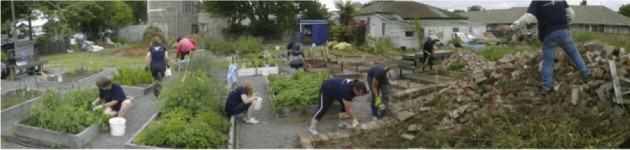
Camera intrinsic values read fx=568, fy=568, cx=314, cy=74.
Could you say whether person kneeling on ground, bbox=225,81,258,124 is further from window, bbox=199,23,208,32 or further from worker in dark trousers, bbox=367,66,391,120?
window, bbox=199,23,208,32

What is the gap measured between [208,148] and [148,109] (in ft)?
11.2

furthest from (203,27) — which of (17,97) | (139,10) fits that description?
(17,97)

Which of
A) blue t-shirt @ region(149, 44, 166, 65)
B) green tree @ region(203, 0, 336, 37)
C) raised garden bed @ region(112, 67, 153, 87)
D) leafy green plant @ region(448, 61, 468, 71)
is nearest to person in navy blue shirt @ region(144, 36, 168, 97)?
blue t-shirt @ region(149, 44, 166, 65)

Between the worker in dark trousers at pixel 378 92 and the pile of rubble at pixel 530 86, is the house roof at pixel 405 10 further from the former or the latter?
the pile of rubble at pixel 530 86

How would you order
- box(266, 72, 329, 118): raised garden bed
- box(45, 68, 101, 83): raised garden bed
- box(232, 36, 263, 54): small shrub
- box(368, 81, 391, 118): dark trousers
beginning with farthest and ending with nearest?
box(232, 36, 263, 54): small shrub, box(45, 68, 101, 83): raised garden bed, box(266, 72, 329, 118): raised garden bed, box(368, 81, 391, 118): dark trousers

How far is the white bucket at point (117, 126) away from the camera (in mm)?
7598

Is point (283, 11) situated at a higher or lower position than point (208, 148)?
higher

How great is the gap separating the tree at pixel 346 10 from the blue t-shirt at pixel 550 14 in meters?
22.2

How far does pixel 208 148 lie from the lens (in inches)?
256

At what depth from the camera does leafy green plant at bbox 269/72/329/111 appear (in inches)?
341

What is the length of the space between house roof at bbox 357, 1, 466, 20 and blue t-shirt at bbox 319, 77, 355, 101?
24306 millimetres

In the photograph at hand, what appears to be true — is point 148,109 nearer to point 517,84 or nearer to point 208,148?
point 208,148

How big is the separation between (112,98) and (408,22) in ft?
81.8

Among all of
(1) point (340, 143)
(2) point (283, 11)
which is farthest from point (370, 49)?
(1) point (340, 143)
